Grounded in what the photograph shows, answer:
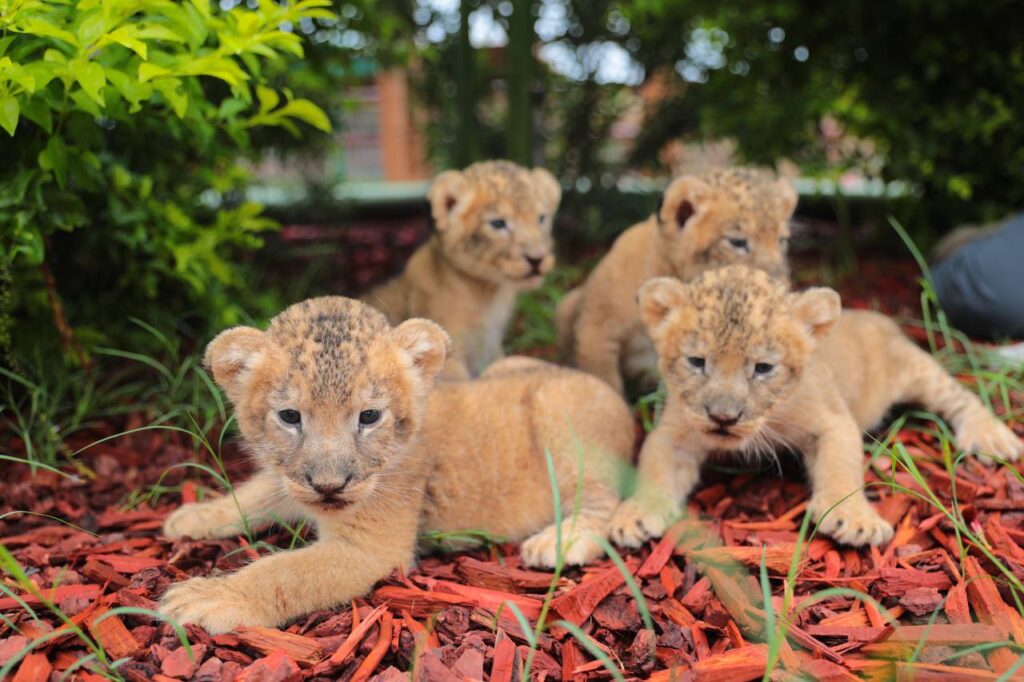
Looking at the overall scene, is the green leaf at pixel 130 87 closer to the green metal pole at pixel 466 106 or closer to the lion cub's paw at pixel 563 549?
the lion cub's paw at pixel 563 549

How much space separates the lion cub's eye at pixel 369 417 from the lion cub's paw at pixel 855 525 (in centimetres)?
175

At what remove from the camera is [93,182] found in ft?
14.0

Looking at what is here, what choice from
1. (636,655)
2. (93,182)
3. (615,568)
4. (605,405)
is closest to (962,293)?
(605,405)

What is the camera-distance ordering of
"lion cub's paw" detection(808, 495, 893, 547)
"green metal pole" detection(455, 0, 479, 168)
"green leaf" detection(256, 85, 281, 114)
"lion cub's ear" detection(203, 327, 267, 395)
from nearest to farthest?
"lion cub's ear" detection(203, 327, 267, 395) → "lion cub's paw" detection(808, 495, 893, 547) → "green leaf" detection(256, 85, 281, 114) → "green metal pole" detection(455, 0, 479, 168)

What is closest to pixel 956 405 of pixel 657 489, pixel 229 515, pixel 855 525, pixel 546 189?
pixel 855 525

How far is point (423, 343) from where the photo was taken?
350cm

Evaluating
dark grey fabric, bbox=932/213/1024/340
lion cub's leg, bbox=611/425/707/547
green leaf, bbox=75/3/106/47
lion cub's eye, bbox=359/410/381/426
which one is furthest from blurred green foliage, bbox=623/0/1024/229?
green leaf, bbox=75/3/106/47

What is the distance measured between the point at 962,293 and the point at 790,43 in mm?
2921

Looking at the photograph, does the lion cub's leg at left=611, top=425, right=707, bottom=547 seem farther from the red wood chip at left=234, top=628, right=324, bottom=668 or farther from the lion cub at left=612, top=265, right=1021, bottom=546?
the red wood chip at left=234, top=628, right=324, bottom=668

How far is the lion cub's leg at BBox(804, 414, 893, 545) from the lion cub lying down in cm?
90

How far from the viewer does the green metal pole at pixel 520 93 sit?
752cm

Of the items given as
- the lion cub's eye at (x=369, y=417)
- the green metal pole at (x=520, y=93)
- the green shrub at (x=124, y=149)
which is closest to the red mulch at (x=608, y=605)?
the lion cub's eye at (x=369, y=417)

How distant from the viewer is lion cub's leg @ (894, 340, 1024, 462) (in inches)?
170

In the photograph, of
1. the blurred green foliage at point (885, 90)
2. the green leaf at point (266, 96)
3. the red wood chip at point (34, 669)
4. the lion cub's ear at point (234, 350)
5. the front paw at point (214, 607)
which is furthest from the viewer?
the blurred green foliage at point (885, 90)
